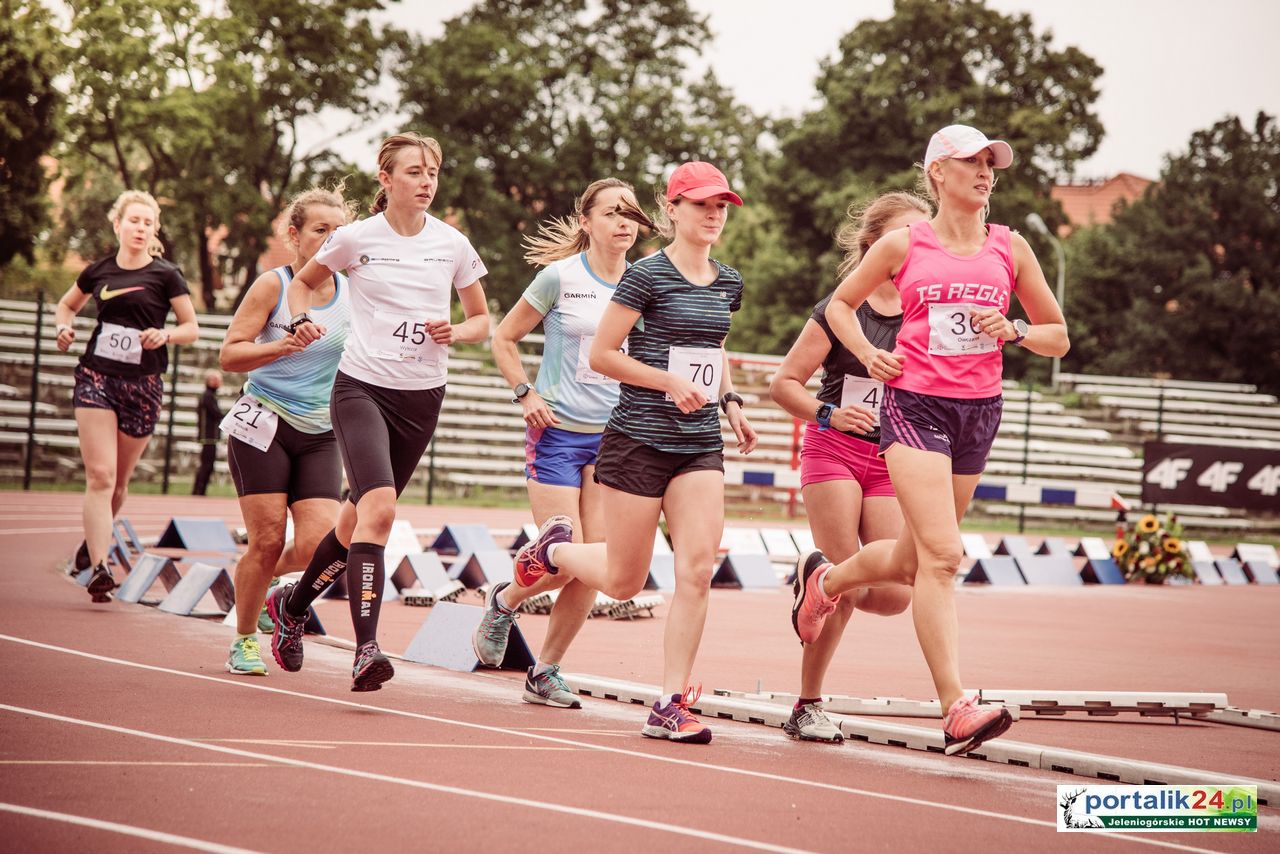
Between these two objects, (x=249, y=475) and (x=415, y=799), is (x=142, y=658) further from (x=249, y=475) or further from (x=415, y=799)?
(x=415, y=799)

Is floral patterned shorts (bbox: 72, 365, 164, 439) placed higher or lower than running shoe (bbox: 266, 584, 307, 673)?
higher

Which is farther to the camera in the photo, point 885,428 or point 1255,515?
point 1255,515

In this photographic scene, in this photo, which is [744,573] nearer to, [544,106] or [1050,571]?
[1050,571]

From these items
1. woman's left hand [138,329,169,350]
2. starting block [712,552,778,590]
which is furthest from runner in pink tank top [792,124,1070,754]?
starting block [712,552,778,590]

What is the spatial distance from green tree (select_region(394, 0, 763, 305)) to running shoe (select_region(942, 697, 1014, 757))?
37.9 m

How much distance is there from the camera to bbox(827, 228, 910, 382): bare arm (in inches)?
210

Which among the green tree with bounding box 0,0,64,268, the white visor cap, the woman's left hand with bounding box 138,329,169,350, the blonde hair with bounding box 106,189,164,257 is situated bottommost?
the woman's left hand with bounding box 138,329,169,350

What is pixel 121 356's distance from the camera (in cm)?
938

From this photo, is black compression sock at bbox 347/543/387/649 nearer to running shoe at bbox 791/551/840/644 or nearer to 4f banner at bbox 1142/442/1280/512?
running shoe at bbox 791/551/840/644

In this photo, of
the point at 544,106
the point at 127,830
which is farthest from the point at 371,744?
the point at 544,106

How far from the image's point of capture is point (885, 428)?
17.6 ft

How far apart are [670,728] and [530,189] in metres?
40.0

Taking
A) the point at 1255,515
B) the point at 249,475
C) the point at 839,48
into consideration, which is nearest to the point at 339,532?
the point at 249,475

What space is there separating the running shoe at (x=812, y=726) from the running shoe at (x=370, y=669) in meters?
1.61
